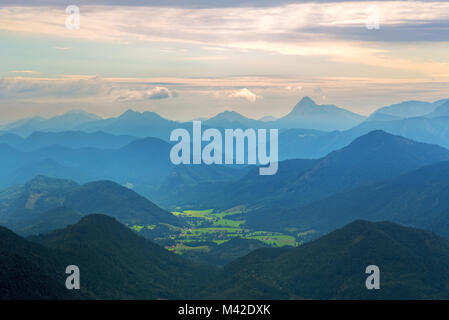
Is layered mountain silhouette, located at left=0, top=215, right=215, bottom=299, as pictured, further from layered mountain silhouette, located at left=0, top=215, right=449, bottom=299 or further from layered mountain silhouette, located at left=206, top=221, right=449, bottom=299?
layered mountain silhouette, located at left=206, top=221, right=449, bottom=299

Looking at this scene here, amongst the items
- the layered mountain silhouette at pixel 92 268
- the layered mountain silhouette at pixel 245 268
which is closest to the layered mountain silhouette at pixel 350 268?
the layered mountain silhouette at pixel 245 268

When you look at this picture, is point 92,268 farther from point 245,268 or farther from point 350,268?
point 350,268

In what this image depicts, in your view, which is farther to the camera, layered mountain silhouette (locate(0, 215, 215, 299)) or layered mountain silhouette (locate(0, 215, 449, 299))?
layered mountain silhouette (locate(0, 215, 449, 299))

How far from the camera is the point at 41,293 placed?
122438 mm

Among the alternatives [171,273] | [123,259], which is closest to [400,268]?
[171,273]

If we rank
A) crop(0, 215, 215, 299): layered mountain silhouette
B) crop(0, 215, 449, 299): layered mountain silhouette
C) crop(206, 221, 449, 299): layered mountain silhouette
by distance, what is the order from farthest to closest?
crop(206, 221, 449, 299): layered mountain silhouette, crop(0, 215, 449, 299): layered mountain silhouette, crop(0, 215, 215, 299): layered mountain silhouette

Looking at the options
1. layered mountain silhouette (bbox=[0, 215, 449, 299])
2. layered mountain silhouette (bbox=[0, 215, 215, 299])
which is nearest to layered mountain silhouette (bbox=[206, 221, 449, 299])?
layered mountain silhouette (bbox=[0, 215, 449, 299])

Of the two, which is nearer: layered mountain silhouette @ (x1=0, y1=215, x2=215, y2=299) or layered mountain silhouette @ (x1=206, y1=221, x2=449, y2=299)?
layered mountain silhouette @ (x1=0, y1=215, x2=215, y2=299)

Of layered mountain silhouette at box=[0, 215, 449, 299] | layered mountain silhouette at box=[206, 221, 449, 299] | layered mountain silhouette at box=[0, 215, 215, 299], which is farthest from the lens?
layered mountain silhouette at box=[206, 221, 449, 299]

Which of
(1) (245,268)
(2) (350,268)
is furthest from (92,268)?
(2) (350,268)

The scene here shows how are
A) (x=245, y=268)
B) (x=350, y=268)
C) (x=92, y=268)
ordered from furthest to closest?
1. (x=245, y=268)
2. (x=350, y=268)
3. (x=92, y=268)

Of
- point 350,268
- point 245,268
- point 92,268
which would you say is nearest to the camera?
point 92,268

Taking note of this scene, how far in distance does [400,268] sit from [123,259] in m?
85.6
